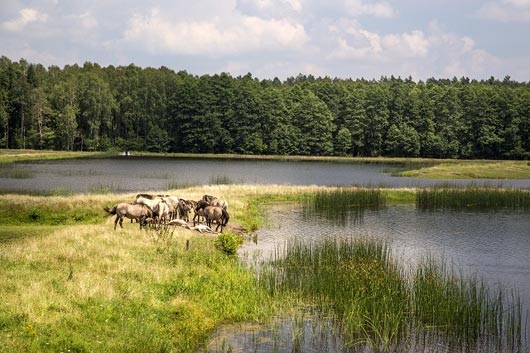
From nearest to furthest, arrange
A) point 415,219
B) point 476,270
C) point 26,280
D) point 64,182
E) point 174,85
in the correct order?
1. point 26,280
2. point 476,270
3. point 415,219
4. point 64,182
5. point 174,85

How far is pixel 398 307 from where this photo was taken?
18312 mm

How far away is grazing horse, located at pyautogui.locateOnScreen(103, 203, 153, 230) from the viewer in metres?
27.6

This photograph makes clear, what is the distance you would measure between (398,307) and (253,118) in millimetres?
112173

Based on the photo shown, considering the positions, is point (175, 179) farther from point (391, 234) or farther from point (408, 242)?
point (408, 242)

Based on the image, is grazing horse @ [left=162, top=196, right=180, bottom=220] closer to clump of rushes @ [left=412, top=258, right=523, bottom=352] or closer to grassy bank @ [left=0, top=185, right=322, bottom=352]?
grassy bank @ [left=0, top=185, right=322, bottom=352]

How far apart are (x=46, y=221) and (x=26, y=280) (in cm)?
1635

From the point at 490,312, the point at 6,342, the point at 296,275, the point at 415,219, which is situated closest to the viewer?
the point at 6,342

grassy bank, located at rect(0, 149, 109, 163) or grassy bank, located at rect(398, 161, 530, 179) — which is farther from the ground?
grassy bank, located at rect(0, 149, 109, 163)

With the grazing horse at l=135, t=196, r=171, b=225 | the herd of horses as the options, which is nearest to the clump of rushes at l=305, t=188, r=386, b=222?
the herd of horses

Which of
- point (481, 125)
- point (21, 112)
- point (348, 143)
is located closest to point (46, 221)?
point (21, 112)

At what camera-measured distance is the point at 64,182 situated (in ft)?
185

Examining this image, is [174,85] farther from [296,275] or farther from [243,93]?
[296,275]

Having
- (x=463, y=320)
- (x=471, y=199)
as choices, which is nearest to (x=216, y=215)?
(x=463, y=320)

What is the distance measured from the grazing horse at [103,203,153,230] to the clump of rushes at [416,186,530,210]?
27579 millimetres
